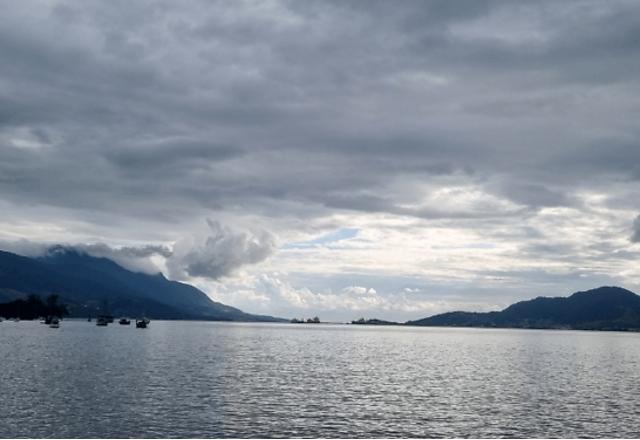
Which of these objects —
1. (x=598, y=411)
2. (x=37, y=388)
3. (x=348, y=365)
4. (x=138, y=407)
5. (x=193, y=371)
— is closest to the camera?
(x=138, y=407)

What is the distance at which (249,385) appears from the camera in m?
119

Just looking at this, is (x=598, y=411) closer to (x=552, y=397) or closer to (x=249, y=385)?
(x=552, y=397)

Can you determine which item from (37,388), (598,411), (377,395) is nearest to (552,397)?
(598,411)

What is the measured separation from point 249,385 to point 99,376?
3257cm

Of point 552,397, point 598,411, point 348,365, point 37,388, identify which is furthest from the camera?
point 348,365

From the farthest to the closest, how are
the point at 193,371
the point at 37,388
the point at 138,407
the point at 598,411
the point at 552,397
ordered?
the point at 193,371, the point at 552,397, the point at 37,388, the point at 598,411, the point at 138,407

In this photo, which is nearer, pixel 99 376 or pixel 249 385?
pixel 249 385

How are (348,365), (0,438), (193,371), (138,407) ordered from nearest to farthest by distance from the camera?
(0,438) → (138,407) → (193,371) → (348,365)

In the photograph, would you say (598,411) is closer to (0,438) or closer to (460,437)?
(460,437)

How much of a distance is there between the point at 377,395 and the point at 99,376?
57209 millimetres

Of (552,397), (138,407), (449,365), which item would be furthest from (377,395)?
(449,365)

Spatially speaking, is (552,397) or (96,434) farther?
(552,397)

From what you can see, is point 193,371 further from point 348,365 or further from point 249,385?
point 348,365

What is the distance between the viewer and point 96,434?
72250mm
